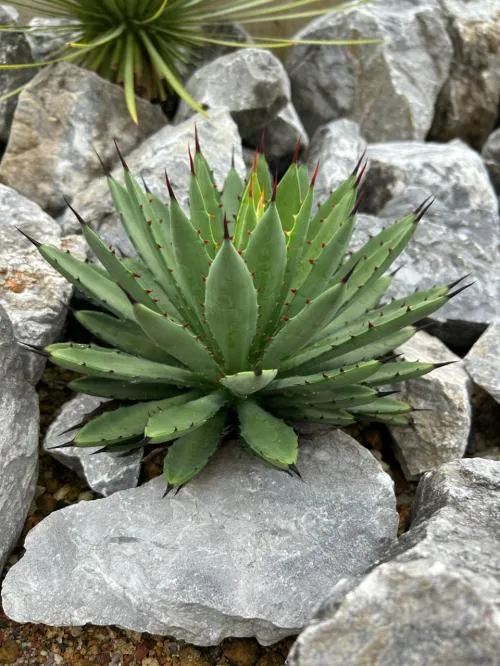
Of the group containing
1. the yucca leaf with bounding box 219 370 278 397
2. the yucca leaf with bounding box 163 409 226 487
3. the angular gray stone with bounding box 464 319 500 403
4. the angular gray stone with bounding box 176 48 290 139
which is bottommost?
the angular gray stone with bounding box 464 319 500 403

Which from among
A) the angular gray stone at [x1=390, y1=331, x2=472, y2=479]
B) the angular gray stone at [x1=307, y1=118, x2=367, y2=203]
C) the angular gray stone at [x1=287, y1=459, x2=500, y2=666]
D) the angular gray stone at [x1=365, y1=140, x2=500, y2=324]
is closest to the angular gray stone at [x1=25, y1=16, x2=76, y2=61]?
the angular gray stone at [x1=307, y1=118, x2=367, y2=203]

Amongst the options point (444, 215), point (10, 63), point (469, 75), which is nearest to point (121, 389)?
point (444, 215)

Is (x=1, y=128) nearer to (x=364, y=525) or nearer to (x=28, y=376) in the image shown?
(x=28, y=376)

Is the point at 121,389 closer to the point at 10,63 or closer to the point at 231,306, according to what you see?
the point at 231,306

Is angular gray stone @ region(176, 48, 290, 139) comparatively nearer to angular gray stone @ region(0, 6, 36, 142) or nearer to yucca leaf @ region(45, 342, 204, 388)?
angular gray stone @ region(0, 6, 36, 142)

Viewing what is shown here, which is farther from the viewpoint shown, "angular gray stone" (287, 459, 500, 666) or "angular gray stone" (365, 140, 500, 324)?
"angular gray stone" (365, 140, 500, 324)

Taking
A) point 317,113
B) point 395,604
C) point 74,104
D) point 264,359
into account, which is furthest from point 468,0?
point 395,604

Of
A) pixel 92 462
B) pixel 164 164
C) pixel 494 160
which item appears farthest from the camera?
pixel 494 160
